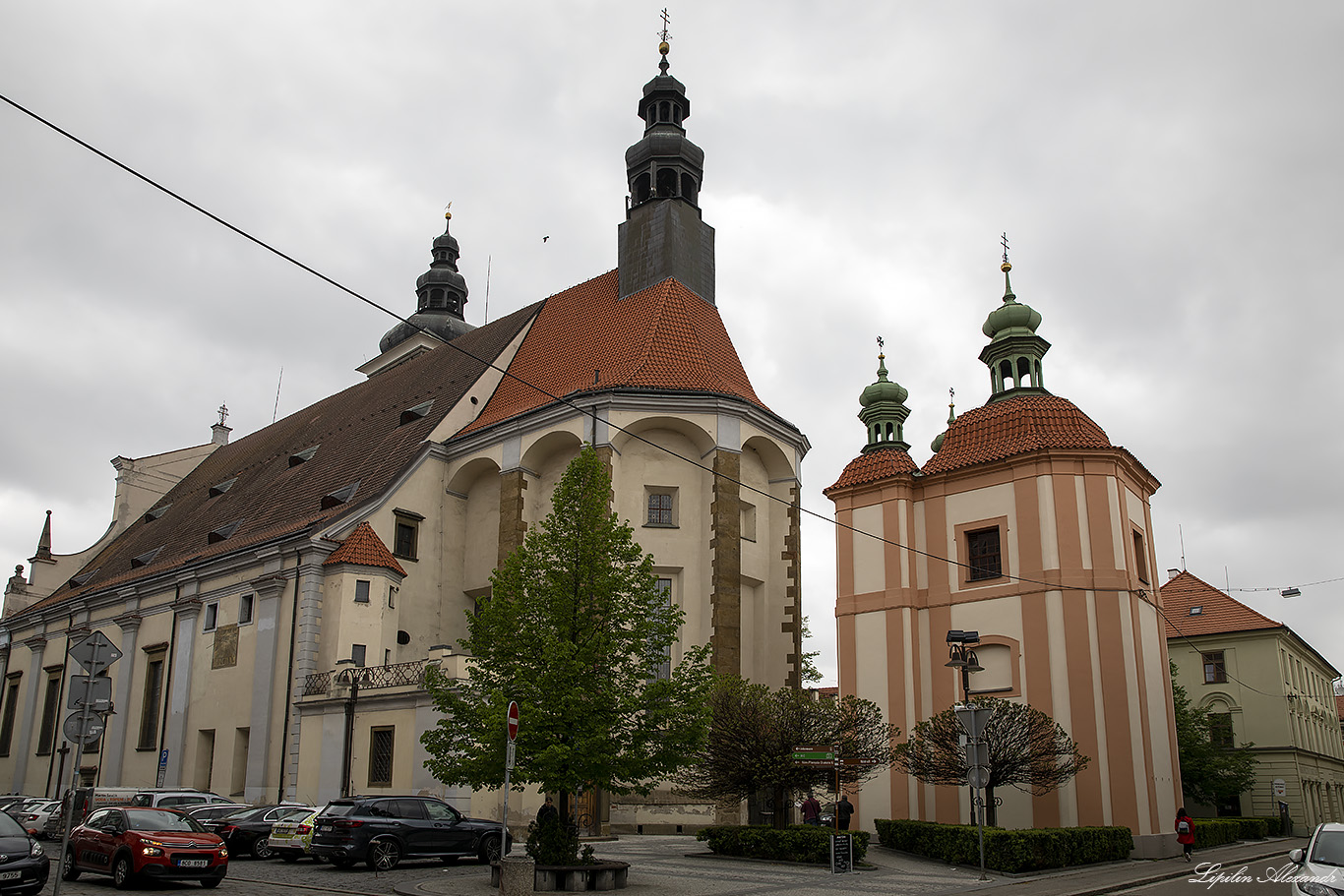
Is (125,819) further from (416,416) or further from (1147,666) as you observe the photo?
(416,416)

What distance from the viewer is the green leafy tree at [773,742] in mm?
20828

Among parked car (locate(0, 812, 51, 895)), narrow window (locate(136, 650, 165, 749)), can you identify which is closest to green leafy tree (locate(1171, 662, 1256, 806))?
parked car (locate(0, 812, 51, 895))

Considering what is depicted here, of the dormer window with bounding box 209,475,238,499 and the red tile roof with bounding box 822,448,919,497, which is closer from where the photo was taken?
the red tile roof with bounding box 822,448,919,497

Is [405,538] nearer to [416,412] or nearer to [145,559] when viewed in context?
[416,412]

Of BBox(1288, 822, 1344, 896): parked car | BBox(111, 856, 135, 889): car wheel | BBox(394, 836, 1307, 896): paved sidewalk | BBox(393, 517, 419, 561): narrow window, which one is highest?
BBox(393, 517, 419, 561): narrow window

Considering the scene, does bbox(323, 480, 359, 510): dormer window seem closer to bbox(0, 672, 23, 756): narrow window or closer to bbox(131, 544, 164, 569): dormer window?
bbox(131, 544, 164, 569): dormer window

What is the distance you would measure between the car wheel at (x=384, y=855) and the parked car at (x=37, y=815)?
40.6ft

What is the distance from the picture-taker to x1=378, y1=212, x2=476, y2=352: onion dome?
2219 inches

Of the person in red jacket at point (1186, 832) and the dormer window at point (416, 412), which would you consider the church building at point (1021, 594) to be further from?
the dormer window at point (416, 412)

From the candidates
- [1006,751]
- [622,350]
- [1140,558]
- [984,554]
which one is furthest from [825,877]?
[622,350]

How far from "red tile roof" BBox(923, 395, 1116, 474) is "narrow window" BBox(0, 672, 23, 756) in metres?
41.9

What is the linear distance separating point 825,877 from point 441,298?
151ft

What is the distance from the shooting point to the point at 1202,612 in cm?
4775

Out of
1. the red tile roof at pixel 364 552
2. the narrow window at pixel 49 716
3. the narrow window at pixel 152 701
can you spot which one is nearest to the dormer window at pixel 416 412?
the red tile roof at pixel 364 552
